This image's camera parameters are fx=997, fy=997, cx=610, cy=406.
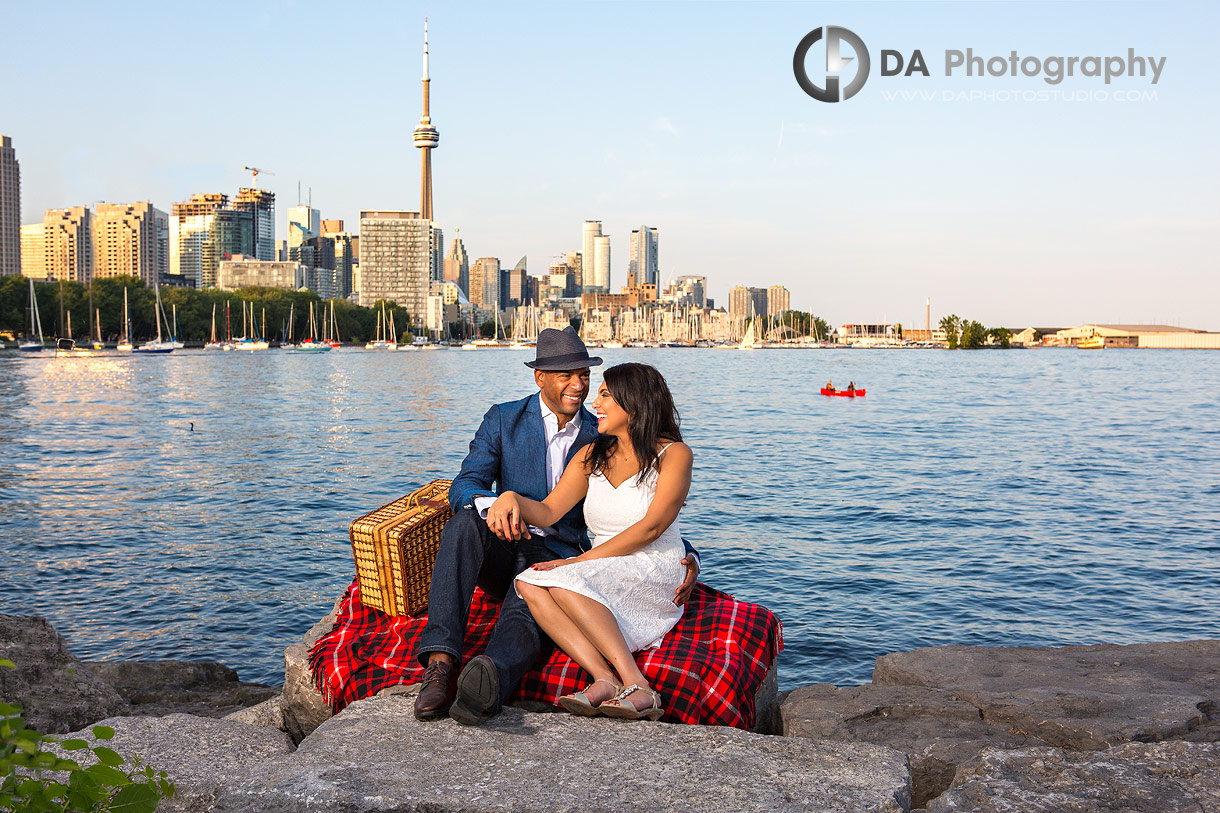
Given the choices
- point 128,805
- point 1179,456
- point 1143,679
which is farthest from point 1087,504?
point 128,805

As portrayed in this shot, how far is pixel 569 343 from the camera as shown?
17.3 ft

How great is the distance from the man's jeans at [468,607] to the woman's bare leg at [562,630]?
105mm

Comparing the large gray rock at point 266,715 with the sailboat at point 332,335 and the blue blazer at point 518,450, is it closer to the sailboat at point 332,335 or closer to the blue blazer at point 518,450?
the blue blazer at point 518,450

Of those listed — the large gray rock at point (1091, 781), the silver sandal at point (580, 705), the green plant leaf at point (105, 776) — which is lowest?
the large gray rock at point (1091, 781)

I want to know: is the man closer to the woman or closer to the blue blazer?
the blue blazer

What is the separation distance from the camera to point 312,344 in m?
125

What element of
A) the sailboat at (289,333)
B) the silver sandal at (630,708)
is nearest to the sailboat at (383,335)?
the sailboat at (289,333)

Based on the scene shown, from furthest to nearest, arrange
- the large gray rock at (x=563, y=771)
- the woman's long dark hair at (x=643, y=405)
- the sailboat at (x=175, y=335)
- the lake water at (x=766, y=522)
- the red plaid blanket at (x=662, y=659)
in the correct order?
the sailboat at (x=175, y=335) → the lake water at (x=766, y=522) → the woman's long dark hair at (x=643, y=405) → the red plaid blanket at (x=662, y=659) → the large gray rock at (x=563, y=771)

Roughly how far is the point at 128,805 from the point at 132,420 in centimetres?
3557

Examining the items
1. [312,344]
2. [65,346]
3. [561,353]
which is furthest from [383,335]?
[561,353]

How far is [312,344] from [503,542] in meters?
126

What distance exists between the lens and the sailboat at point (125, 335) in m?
99.8

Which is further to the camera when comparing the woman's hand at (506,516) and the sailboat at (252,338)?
the sailboat at (252,338)

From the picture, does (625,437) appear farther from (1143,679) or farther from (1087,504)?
(1087,504)
